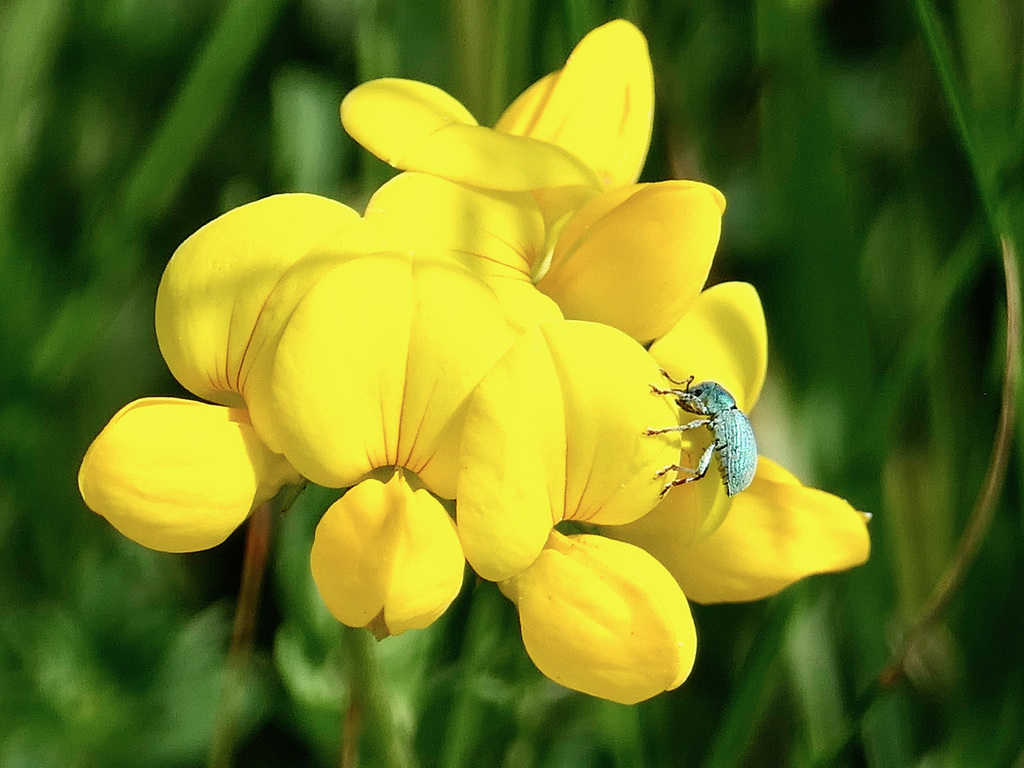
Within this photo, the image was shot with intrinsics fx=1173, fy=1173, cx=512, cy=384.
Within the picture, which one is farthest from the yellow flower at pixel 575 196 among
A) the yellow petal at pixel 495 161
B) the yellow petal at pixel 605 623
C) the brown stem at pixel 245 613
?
the brown stem at pixel 245 613

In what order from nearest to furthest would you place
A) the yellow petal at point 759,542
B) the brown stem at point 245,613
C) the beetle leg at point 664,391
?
the beetle leg at point 664,391 → the yellow petal at point 759,542 → the brown stem at point 245,613

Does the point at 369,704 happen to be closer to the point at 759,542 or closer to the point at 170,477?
the point at 170,477

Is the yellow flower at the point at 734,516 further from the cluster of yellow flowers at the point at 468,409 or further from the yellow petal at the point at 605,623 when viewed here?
the yellow petal at the point at 605,623

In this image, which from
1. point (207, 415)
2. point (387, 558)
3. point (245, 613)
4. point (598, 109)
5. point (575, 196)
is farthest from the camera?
point (245, 613)

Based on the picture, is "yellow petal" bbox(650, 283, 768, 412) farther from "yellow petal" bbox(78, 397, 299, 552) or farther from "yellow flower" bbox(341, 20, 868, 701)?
"yellow petal" bbox(78, 397, 299, 552)

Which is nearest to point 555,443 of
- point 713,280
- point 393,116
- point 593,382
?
point 593,382

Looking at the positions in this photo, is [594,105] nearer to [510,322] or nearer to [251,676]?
[510,322]

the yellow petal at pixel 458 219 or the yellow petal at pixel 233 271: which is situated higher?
the yellow petal at pixel 458 219

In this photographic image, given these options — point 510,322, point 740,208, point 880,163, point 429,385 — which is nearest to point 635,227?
point 510,322
